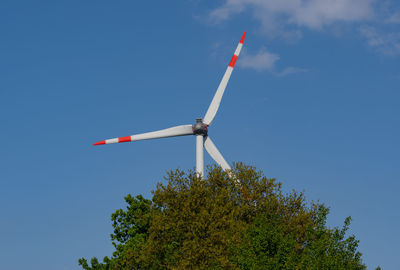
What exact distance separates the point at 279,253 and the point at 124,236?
128 ft

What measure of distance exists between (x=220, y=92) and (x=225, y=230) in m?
34.7

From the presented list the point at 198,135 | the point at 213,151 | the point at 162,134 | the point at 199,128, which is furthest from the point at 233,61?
the point at 162,134

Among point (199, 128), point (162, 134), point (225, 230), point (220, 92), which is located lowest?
point (225, 230)

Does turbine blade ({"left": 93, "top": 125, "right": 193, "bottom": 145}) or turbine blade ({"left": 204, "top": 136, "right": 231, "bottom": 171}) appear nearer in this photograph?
turbine blade ({"left": 93, "top": 125, "right": 193, "bottom": 145})

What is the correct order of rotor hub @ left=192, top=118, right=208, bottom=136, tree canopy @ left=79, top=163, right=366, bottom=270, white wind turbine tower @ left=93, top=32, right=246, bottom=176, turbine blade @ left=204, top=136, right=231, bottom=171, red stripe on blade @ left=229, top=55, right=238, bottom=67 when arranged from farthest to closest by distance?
red stripe on blade @ left=229, top=55, right=238, bottom=67, turbine blade @ left=204, top=136, right=231, bottom=171, rotor hub @ left=192, top=118, right=208, bottom=136, white wind turbine tower @ left=93, top=32, right=246, bottom=176, tree canopy @ left=79, top=163, right=366, bottom=270

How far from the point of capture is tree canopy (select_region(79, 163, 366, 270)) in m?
45.3

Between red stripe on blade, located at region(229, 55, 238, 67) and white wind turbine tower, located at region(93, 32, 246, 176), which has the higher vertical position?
red stripe on blade, located at region(229, 55, 238, 67)

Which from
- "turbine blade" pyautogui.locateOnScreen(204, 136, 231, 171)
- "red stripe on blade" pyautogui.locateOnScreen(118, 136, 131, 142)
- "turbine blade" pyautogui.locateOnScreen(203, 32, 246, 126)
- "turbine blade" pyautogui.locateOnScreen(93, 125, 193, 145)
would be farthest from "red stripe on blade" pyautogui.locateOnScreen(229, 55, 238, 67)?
"red stripe on blade" pyautogui.locateOnScreen(118, 136, 131, 142)

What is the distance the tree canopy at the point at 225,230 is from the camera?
45.3 meters

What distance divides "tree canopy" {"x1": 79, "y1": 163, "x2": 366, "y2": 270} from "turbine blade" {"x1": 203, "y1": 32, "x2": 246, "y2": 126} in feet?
51.6

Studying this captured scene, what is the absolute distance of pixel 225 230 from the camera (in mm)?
60969

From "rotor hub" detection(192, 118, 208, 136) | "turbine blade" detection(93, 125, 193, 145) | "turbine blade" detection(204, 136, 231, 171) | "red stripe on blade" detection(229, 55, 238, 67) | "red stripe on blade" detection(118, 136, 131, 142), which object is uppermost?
"red stripe on blade" detection(229, 55, 238, 67)

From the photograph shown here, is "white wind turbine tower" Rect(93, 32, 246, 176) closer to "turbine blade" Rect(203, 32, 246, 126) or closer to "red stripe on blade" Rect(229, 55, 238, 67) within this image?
"turbine blade" Rect(203, 32, 246, 126)

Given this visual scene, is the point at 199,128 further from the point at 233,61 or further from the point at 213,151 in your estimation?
the point at 233,61
